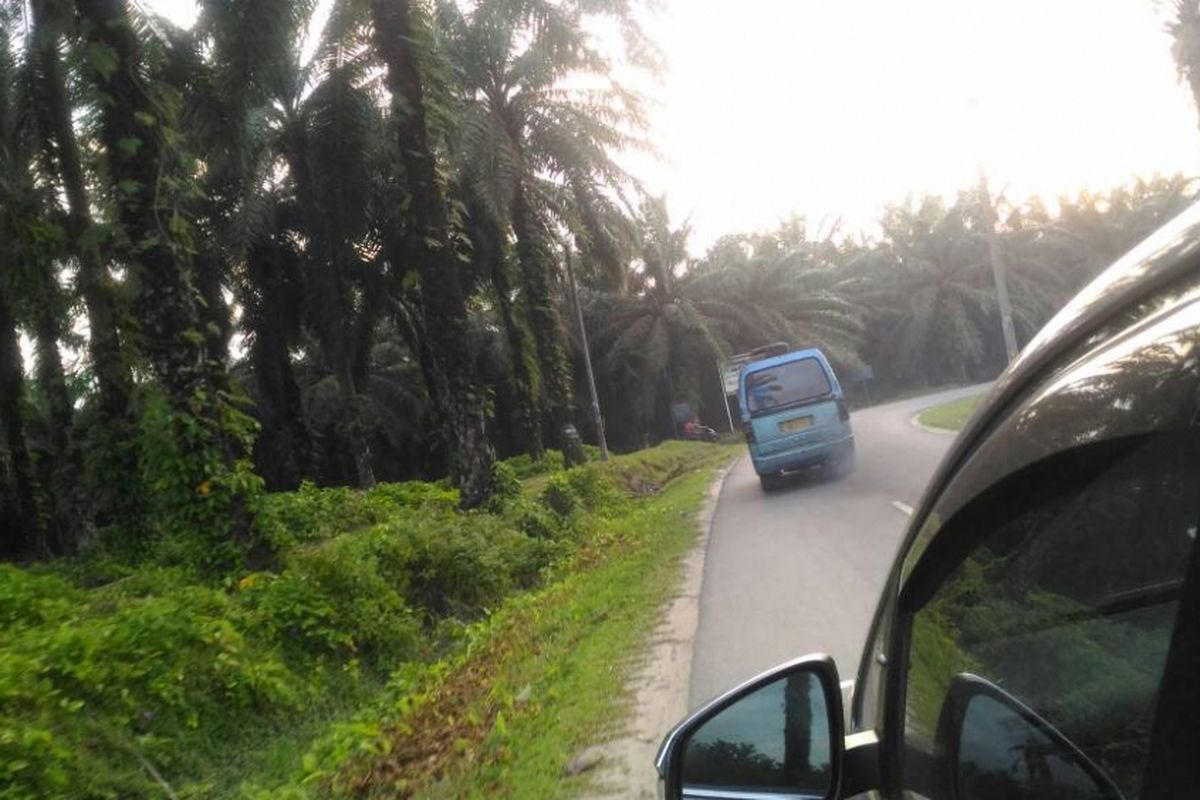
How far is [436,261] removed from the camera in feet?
49.4

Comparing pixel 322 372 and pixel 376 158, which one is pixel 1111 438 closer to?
pixel 376 158

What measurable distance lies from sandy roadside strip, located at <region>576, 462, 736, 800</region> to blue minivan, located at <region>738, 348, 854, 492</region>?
6.94 metres

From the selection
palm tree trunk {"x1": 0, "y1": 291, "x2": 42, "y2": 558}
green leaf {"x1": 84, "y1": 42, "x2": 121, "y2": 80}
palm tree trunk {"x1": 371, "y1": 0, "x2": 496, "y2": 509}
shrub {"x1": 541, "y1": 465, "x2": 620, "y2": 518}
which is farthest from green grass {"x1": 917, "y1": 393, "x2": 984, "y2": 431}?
palm tree trunk {"x1": 0, "y1": 291, "x2": 42, "y2": 558}

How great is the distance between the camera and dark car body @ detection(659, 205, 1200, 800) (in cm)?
134


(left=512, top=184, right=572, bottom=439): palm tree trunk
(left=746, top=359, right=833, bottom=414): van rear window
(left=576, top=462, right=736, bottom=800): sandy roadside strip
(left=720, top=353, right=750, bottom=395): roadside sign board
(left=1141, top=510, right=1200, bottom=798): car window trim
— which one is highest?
(left=512, top=184, right=572, bottom=439): palm tree trunk

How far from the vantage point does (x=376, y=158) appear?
2098cm

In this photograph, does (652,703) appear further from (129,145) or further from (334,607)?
(129,145)

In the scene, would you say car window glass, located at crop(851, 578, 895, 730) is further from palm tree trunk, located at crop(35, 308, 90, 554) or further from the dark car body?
palm tree trunk, located at crop(35, 308, 90, 554)

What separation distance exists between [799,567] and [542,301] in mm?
15254

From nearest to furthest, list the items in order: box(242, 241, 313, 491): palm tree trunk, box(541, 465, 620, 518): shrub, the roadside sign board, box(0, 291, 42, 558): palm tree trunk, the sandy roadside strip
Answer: the sandy roadside strip < box(541, 465, 620, 518): shrub < box(0, 291, 42, 558): palm tree trunk < box(242, 241, 313, 491): palm tree trunk < the roadside sign board

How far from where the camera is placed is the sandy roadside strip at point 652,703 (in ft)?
17.6

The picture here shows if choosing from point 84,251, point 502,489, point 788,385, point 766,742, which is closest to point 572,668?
point 766,742

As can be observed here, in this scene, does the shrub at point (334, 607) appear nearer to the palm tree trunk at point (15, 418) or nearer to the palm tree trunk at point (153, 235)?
the palm tree trunk at point (153, 235)

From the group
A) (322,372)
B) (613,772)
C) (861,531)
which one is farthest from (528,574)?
(322,372)
